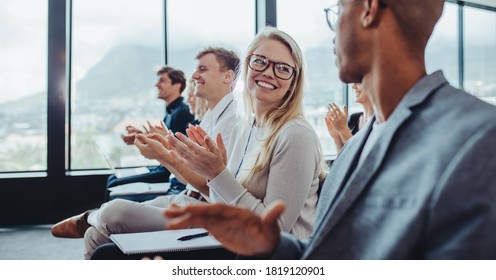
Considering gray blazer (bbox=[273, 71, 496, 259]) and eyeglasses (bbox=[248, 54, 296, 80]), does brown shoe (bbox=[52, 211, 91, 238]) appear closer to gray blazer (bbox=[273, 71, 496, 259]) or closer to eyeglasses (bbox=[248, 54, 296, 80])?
eyeglasses (bbox=[248, 54, 296, 80])

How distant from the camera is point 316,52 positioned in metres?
5.58

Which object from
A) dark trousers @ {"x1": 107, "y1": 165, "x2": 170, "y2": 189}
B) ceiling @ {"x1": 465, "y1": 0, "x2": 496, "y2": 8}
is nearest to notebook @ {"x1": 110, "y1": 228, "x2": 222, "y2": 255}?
dark trousers @ {"x1": 107, "y1": 165, "x2": 170, "y2": 189}

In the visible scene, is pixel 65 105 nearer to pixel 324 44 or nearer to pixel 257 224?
pixel 324 44

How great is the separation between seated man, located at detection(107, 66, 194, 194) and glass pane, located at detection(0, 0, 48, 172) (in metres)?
1.40

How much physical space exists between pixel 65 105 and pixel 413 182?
452 cm

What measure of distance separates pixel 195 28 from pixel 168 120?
166 cm

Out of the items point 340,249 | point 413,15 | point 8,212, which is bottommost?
point 8,212

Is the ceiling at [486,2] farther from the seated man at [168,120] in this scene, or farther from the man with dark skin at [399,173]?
the man with dark skin at [399,173]

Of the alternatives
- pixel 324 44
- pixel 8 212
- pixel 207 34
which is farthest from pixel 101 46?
pixel 324 44

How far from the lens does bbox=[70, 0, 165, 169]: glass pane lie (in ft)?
15.5

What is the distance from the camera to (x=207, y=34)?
4.99 m

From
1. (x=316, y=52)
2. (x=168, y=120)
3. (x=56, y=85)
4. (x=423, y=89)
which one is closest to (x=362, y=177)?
(x=423, y=89)

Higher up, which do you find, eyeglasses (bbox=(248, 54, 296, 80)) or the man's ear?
the man's ear

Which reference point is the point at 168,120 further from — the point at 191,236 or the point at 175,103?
the point at 191,236
